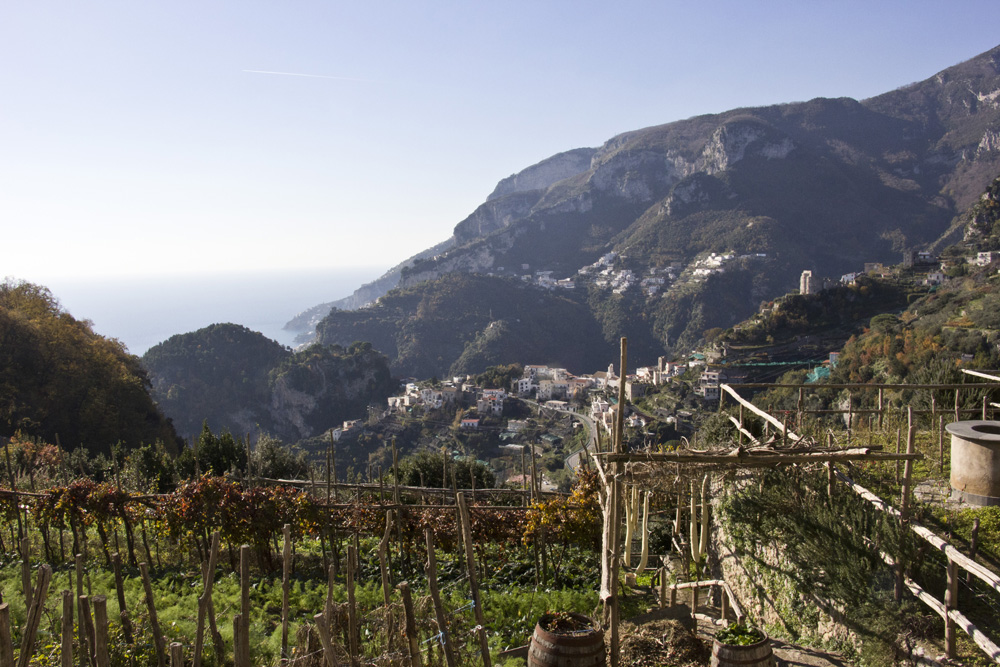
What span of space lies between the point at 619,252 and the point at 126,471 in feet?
340

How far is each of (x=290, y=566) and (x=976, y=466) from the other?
6083mm

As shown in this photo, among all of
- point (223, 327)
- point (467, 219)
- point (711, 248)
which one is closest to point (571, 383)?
point (223, 327)

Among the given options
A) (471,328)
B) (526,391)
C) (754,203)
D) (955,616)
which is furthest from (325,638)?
(754,203)

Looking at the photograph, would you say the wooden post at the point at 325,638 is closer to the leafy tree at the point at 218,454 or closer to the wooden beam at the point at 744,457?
the wooden beam at the point at 744,457

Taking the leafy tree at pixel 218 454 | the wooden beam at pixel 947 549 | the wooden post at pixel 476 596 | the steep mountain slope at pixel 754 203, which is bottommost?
the leafy tree at pixel 218 454

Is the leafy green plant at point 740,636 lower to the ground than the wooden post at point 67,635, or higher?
lower

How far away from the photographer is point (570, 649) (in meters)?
3.23

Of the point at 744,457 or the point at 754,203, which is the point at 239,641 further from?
the point at 754,203

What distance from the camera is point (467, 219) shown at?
499 feet

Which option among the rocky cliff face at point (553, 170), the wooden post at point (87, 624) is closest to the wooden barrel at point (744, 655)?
the wooden post at point (87, 624)

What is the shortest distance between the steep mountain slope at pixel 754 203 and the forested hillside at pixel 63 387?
62.2m

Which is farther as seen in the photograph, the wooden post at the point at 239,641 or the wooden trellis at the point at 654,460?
the wooden trellis at the point at 654,460

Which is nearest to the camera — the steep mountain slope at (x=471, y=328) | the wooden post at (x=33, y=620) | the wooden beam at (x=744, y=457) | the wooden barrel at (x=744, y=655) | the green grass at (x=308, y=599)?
the wooden post at (x=33, y=620)

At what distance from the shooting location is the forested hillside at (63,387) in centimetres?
1955
